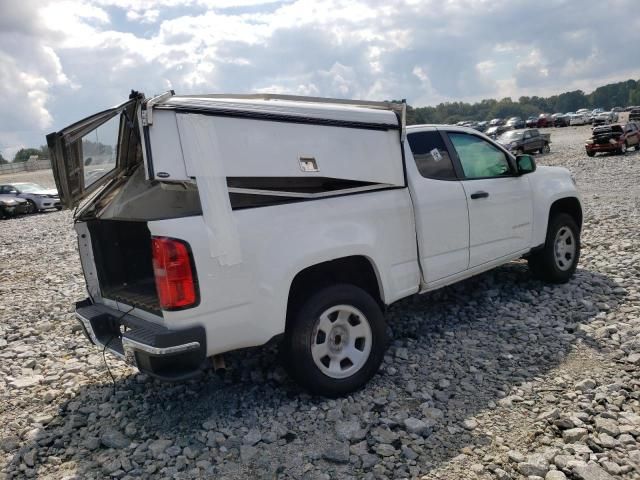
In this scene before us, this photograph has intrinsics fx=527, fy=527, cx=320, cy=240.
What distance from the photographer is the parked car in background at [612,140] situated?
25.0 metres

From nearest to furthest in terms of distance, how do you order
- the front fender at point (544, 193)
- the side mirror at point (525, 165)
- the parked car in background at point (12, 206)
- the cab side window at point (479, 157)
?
the cab side window at point (479, 157) < the side mirror at point (525, 165) < the front fender at point (544, 193) < the parked car in background at point (12, 206)

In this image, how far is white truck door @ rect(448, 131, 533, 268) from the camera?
5062mm

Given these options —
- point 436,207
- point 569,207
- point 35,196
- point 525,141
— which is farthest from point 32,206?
point 525,141

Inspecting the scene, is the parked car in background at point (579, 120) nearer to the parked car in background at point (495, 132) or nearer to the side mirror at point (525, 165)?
the parked car in background at point (495, 132)

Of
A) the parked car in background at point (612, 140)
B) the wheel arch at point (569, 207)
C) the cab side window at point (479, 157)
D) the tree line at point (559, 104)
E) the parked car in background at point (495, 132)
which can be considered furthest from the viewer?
the tree line at point (559, 104)

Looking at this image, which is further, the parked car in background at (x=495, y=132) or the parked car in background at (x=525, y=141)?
the parked car in background at (x=495, y=132)

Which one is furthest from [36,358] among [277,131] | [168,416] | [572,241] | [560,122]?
[560,122]

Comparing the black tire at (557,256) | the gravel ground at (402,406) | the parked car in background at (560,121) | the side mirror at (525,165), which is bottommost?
the gravel ground at (402,406)

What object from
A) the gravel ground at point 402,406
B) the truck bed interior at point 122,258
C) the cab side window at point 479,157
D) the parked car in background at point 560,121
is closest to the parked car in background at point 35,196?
the gravel ground at point 402,406

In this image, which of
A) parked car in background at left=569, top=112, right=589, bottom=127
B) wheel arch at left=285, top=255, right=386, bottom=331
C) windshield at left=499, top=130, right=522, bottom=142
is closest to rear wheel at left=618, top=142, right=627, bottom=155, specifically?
windshield at left=499, top=130, right=522, bottom=142

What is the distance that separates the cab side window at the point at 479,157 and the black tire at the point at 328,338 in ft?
6.37

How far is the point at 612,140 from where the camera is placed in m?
24.9

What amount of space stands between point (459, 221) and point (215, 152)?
245 centimetres

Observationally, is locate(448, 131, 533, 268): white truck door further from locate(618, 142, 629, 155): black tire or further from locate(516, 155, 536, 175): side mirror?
locate(618, 142, 629, 155): black tire
